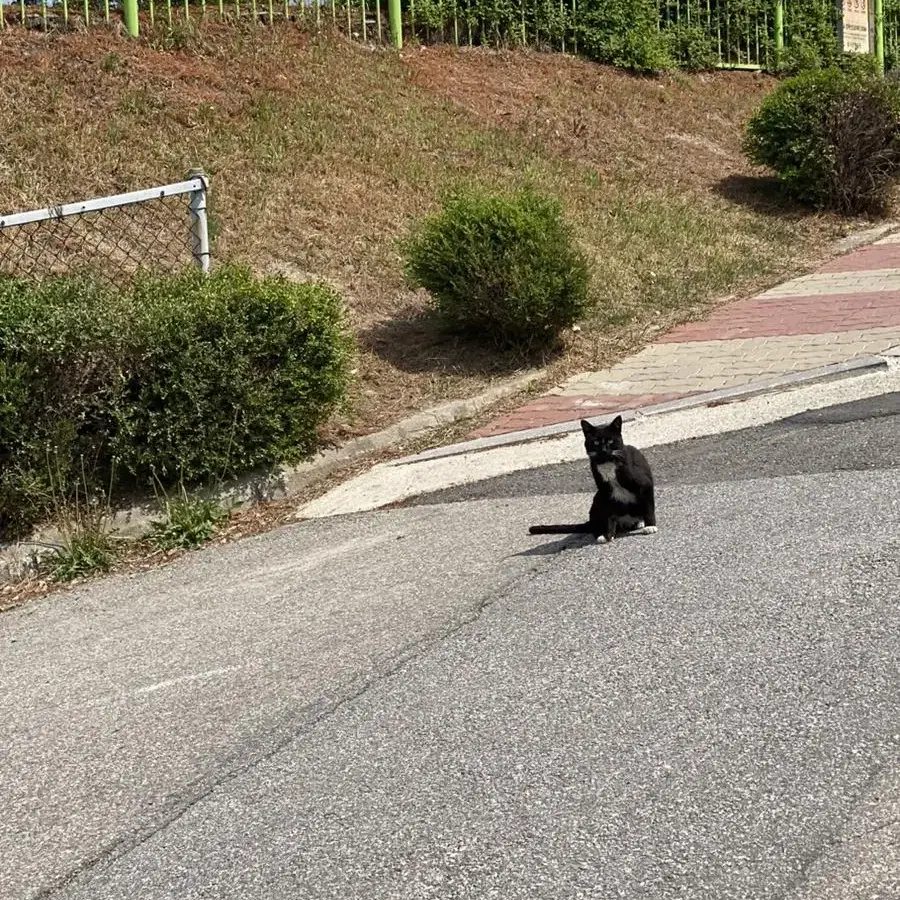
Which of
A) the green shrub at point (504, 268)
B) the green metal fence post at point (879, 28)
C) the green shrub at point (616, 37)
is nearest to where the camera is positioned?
the green shrub at point (504, 268)

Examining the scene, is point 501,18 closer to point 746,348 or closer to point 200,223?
point 746,348

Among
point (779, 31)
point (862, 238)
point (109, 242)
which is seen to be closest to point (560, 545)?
point (109, 242)

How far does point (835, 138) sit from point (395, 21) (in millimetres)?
6072

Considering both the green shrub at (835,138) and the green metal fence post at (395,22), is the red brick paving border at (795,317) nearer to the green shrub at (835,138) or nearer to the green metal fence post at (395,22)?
the green shrub at (835,138)

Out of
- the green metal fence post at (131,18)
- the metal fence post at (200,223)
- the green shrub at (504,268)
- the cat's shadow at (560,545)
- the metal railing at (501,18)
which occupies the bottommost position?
the cat's shadow at (560,545)

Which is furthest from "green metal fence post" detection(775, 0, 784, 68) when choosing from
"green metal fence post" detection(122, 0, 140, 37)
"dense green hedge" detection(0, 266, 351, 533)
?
"dense green hedge" detection(0, 266, 351, 533)

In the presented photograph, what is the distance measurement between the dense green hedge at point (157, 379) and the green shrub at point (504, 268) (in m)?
1.88

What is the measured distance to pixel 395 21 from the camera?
16750mm

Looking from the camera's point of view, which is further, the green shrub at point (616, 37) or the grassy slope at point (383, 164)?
the green shrub at point (616, 37)

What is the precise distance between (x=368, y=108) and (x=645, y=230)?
369 centimetres

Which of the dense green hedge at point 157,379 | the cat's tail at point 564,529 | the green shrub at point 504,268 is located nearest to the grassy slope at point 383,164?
the green shrub at point 504,268

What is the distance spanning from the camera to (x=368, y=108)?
1455cm

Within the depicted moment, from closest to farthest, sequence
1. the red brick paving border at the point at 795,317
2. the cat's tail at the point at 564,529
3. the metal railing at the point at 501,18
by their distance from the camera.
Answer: the cat's tail at the point at 564,529, the red brick paving border at the point at 795,317, the metal railing at the point at 501,18

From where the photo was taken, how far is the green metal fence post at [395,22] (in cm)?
1673
